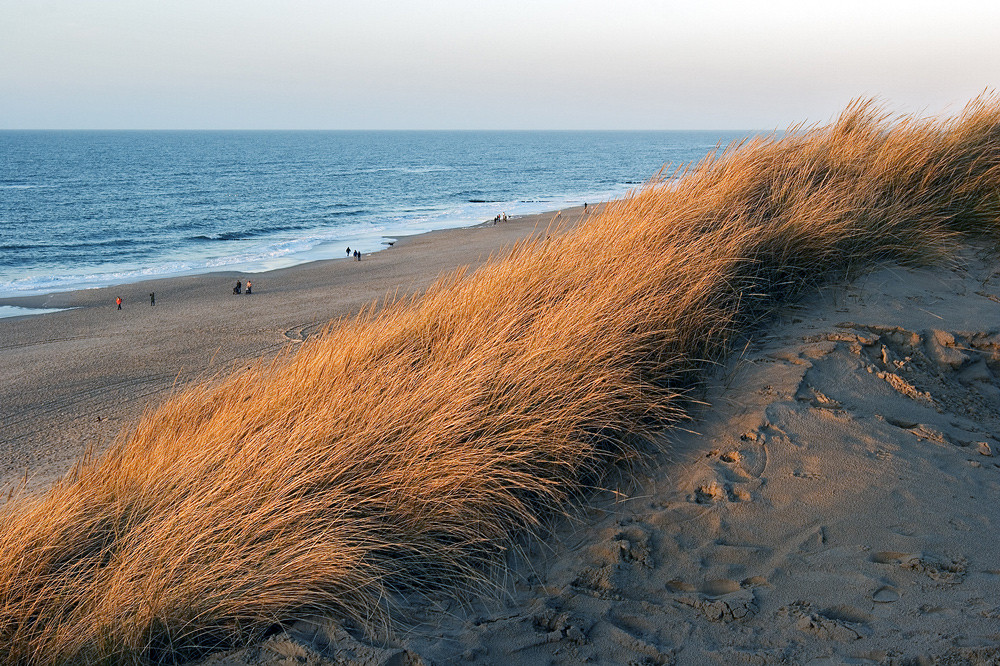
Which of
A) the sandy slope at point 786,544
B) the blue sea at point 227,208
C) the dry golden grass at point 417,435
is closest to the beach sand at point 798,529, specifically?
the sandy slope at point 786,544

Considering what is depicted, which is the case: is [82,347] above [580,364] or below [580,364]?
below

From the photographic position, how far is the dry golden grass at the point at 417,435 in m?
2.79

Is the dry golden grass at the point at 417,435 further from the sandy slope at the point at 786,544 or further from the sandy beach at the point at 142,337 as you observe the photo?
the sandy beach at the point at 142,337

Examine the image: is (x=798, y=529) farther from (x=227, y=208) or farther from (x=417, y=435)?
(x=227, y=208)

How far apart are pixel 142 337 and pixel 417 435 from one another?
49.6 ft

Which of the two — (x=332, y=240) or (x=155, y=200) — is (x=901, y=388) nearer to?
(x=332, y=240)

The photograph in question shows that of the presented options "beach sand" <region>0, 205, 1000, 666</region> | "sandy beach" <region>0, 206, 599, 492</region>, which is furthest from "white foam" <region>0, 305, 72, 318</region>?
"beach sand" <region>0, 205, 1000, 666</region>

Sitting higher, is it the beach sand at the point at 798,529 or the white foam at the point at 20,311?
the beach sand at the point at 798,529

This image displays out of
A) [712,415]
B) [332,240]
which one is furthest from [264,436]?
[332,240]

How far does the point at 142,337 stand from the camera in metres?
16.3

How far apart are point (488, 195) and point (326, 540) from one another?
61.4 m

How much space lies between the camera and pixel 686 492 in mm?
3406

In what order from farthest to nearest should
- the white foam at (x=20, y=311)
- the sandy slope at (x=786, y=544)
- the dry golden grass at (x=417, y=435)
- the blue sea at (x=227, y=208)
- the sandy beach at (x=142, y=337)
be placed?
the blue sea at (x=227, y=208) < the white foam at (x=20, y=311) < the sandy beach at (x=142, y=337) < the dry golden grass at (x=417, y=435) < the sandy slope at (x=786, y=544)

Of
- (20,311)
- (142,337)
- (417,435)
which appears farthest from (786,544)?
(20,311)
